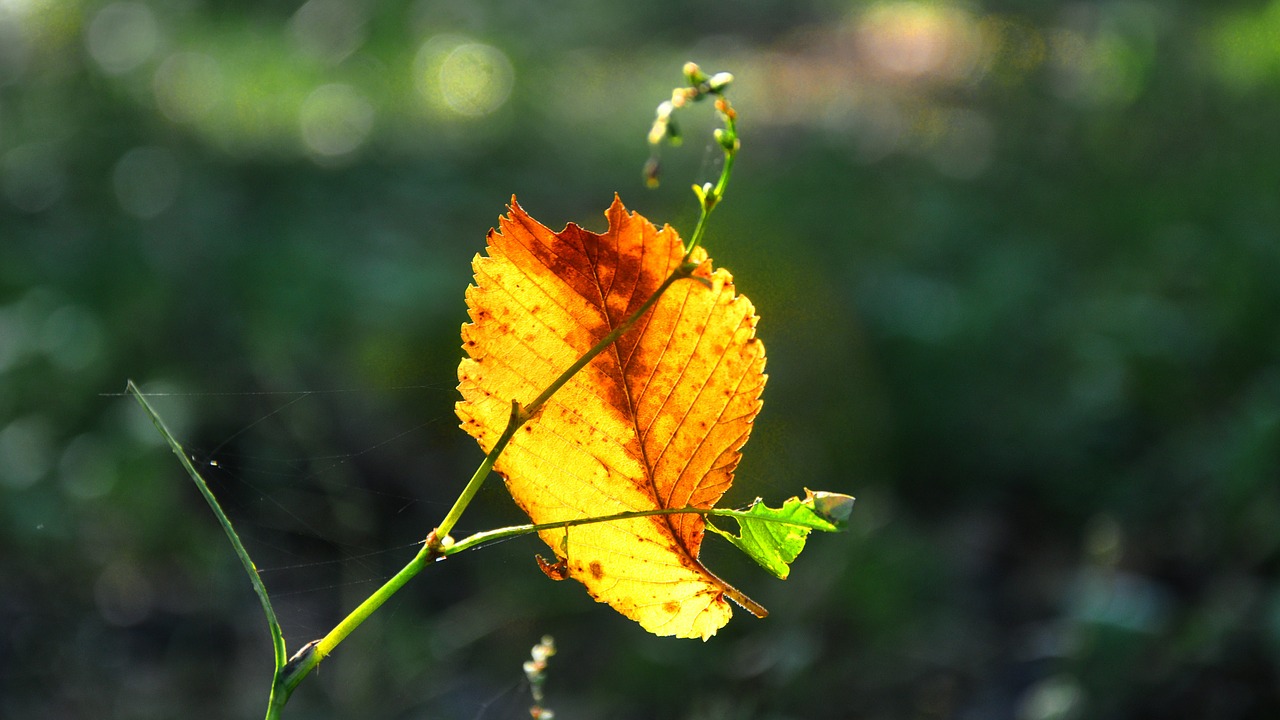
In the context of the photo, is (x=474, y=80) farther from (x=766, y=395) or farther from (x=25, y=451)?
(x=25, y=451)

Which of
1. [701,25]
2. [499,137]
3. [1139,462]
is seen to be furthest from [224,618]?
[701,25]

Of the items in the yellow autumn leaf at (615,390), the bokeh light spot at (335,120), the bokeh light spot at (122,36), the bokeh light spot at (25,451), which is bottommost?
the bokeh light spot at (25,451)

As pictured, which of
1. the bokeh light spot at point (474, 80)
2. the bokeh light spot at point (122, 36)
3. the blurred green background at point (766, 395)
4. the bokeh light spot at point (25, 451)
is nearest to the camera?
the blurred green background at point (766, 395)

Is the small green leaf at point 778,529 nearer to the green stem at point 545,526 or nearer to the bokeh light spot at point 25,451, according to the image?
the green stem at point 545,526

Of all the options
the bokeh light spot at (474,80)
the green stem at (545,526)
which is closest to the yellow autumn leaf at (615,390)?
the green stem at (545,526)

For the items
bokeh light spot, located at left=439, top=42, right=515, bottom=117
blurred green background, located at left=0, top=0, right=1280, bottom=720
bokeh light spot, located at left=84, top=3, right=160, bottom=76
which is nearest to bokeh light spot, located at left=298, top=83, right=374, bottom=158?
blurred green background, located at left=0, top=0, right=1280, bottom=720

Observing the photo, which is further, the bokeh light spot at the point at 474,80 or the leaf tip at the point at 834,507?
the bokeh light spot at the point at 474,80

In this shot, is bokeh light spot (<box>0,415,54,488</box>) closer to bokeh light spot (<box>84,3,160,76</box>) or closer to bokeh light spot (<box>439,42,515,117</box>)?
bokeh light spot (<box>84,3,160,76</box>)
